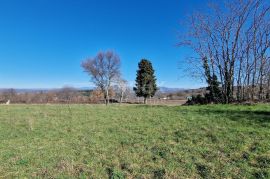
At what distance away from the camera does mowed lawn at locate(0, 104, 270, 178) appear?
4152 mm

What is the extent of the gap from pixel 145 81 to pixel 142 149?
119ft

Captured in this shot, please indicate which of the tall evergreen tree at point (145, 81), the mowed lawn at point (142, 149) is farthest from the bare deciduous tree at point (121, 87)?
the mowed lawn at point (142, 149)

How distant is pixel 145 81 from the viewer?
41.5m

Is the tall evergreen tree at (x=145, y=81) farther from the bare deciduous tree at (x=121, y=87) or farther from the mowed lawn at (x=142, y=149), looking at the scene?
the mowed lawn at (x=142, y=149)

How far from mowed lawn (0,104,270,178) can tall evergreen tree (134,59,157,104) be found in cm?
3366

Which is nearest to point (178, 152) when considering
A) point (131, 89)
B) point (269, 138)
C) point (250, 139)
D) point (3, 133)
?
point (250, 139)

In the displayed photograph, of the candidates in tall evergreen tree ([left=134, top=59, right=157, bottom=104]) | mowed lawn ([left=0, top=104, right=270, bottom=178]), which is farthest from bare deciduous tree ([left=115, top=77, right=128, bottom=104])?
mowed lawn ([left=0, top=104, right=270, bottom=178])

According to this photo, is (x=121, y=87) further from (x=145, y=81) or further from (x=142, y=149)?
(x=142, y=149)

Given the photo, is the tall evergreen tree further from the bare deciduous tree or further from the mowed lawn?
the mowed lawn

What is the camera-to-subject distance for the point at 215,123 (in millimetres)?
6883

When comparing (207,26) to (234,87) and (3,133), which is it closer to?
(234,87)

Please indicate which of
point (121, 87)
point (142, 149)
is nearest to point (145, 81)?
point (121, 87)

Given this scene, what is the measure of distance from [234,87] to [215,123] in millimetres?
8685

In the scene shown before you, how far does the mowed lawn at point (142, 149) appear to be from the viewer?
4.15 metres
